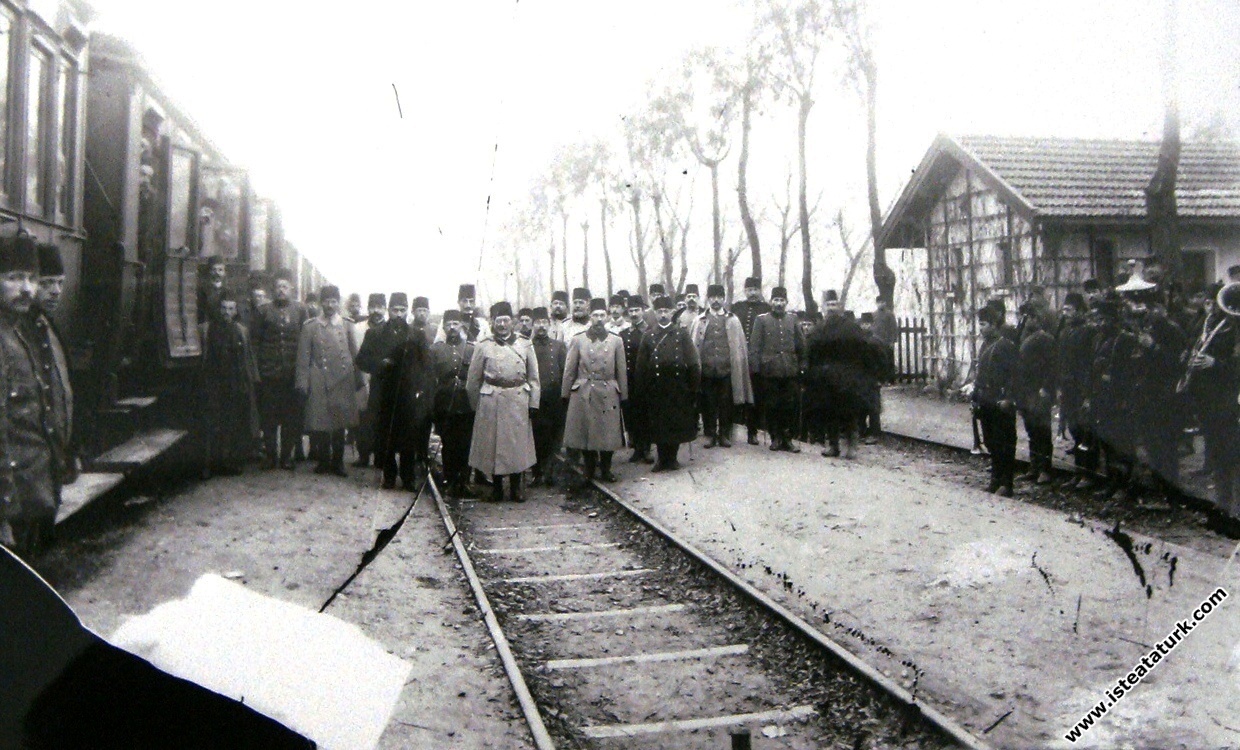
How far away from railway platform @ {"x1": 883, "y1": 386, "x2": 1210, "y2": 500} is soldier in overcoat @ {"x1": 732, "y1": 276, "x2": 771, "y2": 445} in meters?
7.52

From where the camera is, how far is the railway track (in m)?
3.00

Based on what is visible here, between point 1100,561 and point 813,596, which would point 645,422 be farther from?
point 1100,561

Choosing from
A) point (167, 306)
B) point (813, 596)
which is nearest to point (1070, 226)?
point (167, 306)

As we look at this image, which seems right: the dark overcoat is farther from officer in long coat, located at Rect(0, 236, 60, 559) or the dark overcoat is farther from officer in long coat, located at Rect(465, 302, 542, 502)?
officer in long coat, located at Rect(0, 236, 60, 559)

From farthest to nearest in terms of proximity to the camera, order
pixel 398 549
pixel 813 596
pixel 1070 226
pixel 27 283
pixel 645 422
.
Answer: pixel 645 422
pixel 813 596
pixel 1070 226
pixel 398 549
pixel 27 283

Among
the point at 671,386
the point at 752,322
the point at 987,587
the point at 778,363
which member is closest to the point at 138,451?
the point at 987,587

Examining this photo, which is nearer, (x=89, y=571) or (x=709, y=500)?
(x=89, y=571)

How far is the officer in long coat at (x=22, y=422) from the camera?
2.53ft

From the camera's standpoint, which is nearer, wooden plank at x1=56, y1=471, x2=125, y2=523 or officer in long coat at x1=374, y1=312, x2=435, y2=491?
wooden plank at x1=56, y1=471, x2=125, y2=523

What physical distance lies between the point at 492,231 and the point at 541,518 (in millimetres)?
5885

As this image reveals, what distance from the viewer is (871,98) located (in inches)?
59.9

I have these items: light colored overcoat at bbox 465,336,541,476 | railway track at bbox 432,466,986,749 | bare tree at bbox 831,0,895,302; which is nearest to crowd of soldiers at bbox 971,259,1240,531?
bare tree at bbox 831,0,895,302

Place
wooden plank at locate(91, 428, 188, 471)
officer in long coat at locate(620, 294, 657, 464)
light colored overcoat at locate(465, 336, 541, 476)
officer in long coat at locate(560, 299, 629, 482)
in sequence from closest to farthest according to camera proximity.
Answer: wooden plank at locate(91, 428, 188, 471)
light colored overcoat at locate(465, 336, 541, 476)
officer in long coat at locate(560, 299, 629, 482)
officer in long coat at locate(620, 294, 657, 464)

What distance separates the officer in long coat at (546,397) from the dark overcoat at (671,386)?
32.6 inches
